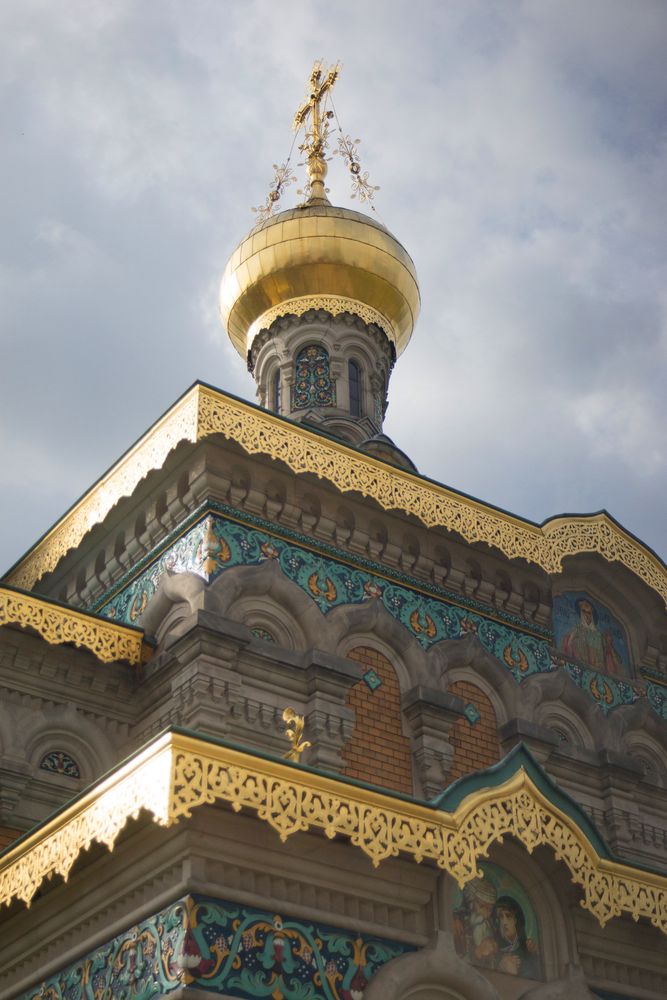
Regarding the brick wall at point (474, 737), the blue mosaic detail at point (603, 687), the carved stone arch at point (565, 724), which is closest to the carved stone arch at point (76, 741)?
the brick wall at point (474, 737)

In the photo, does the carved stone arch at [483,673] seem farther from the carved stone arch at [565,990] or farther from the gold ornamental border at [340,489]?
the carved stone arch at [565,990]

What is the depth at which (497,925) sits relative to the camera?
25.1 ft

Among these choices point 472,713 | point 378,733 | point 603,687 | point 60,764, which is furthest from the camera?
point 603,687

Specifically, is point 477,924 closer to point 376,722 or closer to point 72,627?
point 376,722

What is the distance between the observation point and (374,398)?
14922 millimetres

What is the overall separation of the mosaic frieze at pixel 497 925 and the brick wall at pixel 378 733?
2.06m

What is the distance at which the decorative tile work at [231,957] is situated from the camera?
6500mm

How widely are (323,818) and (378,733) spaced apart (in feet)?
10.5

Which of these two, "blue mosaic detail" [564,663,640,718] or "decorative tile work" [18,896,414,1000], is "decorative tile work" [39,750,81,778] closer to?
"decorative tile work" [18,896,414,1000]

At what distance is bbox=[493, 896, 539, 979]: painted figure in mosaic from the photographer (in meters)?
7.59

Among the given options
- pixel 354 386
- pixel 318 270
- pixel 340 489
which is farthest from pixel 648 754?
pixel 318 270

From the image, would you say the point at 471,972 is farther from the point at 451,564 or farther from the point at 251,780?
the point at 451,564

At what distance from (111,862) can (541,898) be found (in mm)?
2458

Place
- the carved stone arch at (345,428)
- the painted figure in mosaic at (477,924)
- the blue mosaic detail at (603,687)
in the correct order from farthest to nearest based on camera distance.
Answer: the carved stone arch at (345,428)
the blue mosaic detail at (603,687)
the painted figure in mosaic at (477,924)
